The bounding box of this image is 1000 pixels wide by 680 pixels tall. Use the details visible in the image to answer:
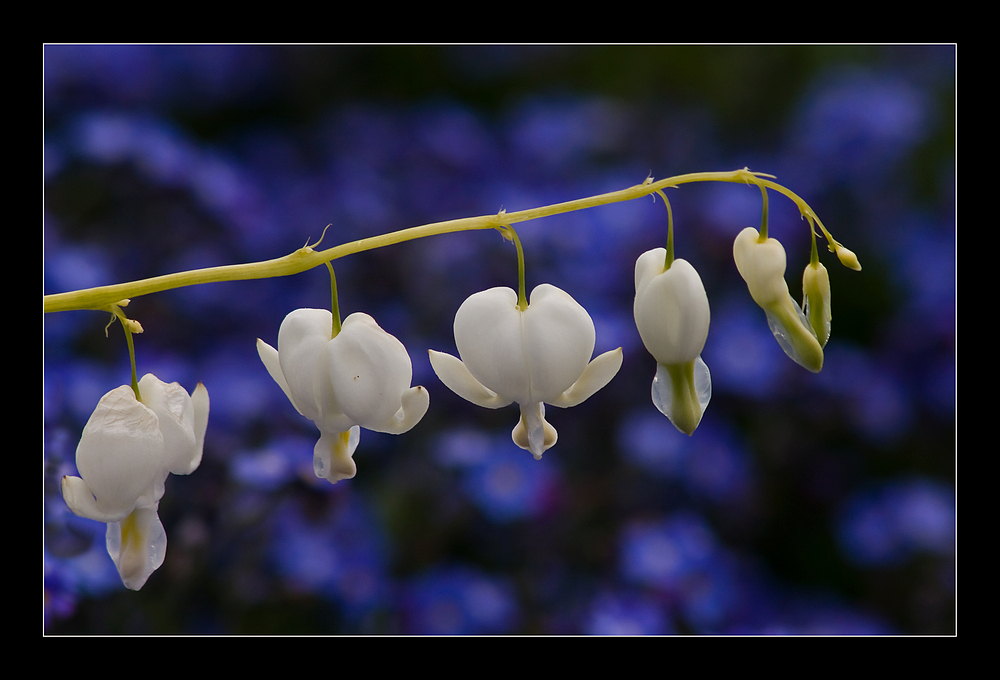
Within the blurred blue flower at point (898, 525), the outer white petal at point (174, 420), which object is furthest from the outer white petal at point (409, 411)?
the blurred blue flower at point (898, 525)

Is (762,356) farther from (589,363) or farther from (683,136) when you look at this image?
(589,363)

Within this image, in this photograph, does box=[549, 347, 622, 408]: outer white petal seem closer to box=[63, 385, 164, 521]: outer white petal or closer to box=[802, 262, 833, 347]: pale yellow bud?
box=[802, 262, 833, 347]: pale yellow bud

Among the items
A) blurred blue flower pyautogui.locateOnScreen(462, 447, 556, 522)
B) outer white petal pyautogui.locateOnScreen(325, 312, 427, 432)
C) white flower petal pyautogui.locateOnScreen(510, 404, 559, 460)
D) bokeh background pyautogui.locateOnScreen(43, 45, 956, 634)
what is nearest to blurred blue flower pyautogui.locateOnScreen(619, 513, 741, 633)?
bokeh background pyautogui.locateOnScreen(43, 45, 956, 634)

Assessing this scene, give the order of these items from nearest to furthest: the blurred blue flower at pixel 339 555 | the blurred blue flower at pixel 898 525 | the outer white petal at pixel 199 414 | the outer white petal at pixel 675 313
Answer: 1. the outer white petal at pixel 675 313
2. the outer white petal at pixel 199 414
3. the blurred blue flower at pixel 339 555
4. the blurred blue flower at pixel 898 525

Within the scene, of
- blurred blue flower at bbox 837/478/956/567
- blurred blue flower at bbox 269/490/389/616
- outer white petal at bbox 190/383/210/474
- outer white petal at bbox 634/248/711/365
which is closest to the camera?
outer white petal at bbox 634/248/711/365

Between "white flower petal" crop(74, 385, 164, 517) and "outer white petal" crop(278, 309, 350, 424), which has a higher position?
Answer: "outer white petal" crop(278, 309, 350, 424)

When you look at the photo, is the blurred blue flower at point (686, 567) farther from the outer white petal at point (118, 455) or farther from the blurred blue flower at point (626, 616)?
the outer white petal at point (118, 455)

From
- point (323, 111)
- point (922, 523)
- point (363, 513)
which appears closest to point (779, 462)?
point (922, 523)
